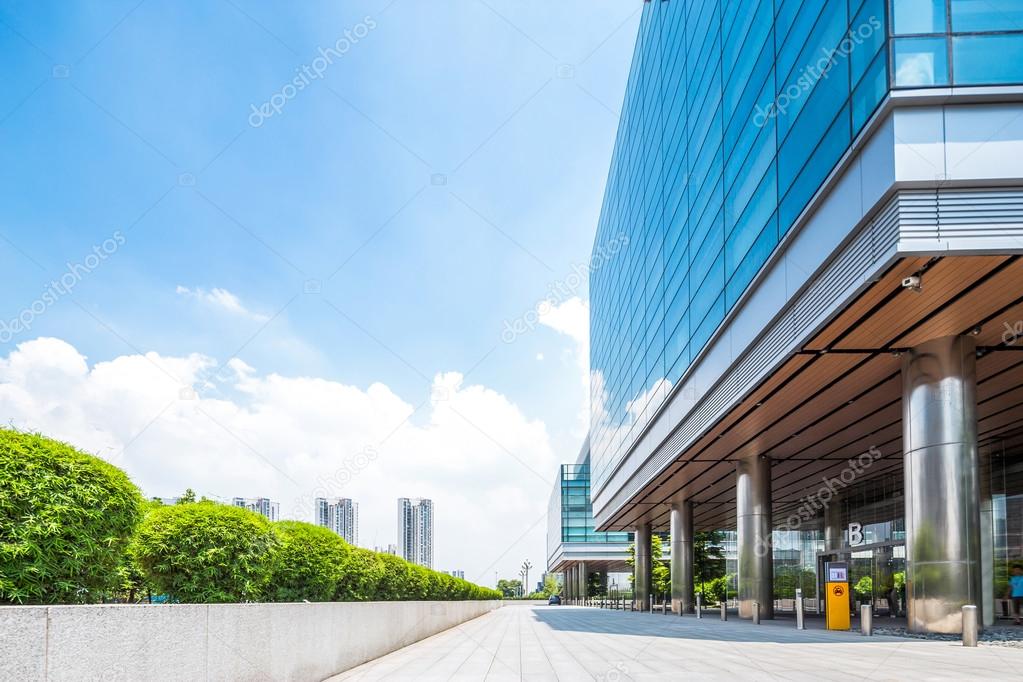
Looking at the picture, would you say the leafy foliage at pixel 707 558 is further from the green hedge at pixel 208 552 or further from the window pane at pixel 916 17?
the green hedge at pixel 208 552

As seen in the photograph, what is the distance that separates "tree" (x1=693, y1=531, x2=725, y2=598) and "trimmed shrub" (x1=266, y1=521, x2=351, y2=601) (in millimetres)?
57231

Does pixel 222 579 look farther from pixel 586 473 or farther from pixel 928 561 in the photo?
pixel 586 473

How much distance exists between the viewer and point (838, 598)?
23.4 metres

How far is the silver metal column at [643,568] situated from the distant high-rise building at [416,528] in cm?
3758

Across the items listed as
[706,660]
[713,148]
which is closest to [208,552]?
[706,660]

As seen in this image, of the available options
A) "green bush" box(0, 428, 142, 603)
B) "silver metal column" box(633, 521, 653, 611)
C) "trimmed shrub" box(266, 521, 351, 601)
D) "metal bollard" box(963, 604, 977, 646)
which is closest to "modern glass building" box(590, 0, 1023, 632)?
"metal bollard" box(963, 604, 977, 646)

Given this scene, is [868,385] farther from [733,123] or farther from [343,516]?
[343,516]

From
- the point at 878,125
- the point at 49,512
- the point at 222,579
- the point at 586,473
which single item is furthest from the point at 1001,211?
the point at 586,473

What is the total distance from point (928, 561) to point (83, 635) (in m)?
16.1

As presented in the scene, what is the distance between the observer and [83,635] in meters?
6.31

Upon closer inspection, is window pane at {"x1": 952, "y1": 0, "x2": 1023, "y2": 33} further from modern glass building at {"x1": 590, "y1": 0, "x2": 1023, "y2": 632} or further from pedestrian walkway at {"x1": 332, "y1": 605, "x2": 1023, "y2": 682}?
pedestrian walkway at {"x1": 332, "y1": 605, "x2": 1023, "y2": 682}

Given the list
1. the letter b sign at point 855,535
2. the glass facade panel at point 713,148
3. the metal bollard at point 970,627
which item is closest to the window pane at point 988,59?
the glass facade panel at point 713,148

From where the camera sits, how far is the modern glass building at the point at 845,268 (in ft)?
48.2

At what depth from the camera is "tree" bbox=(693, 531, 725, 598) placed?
6906 cm
